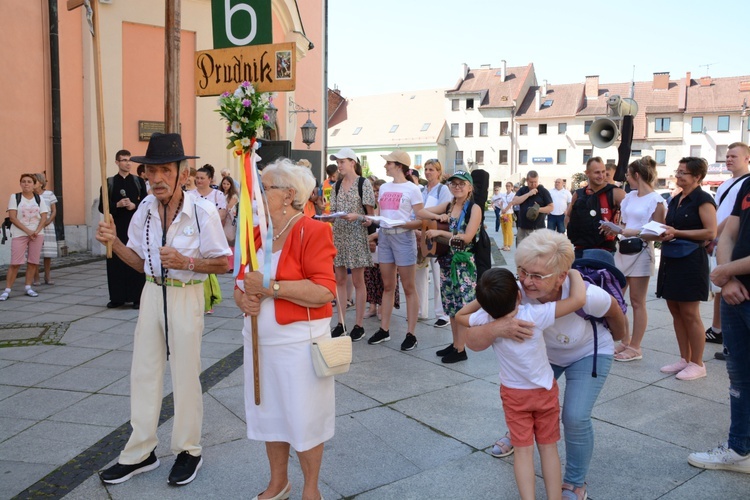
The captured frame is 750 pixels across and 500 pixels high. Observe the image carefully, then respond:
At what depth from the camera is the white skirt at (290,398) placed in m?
2.91

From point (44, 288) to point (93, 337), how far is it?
370 cm

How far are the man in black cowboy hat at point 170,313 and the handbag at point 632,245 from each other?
156 inches

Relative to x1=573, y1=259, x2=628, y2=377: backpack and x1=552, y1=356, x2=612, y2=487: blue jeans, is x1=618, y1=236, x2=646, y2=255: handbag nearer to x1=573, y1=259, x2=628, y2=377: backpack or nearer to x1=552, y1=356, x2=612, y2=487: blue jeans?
x1=573, y1=259, x2=628, y2=377: backpack

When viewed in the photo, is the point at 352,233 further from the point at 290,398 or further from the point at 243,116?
the point at 290,398

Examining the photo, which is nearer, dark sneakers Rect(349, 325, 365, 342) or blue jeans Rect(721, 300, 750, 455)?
blue jeans Rect(721, 300, 750, 455)

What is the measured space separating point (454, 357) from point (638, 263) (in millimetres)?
2037

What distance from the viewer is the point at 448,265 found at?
19.2 ft

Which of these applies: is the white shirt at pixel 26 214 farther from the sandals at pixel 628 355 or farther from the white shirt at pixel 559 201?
the white shirt at pixel 559 201

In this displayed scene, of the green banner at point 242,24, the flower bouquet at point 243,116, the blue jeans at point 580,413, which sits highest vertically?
the green banner at point 242,24

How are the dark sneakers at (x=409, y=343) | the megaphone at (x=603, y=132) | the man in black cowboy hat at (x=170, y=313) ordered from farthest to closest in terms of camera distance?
the megaphone at (x=603, y=132), the dark sneakers at (x=409, y=343), the man in black cowboy hat at (x=170, y=313)

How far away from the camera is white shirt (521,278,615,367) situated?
3037mm

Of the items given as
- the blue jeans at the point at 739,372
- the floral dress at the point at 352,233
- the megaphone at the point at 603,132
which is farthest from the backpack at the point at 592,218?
the megaphone at the point at 603,132

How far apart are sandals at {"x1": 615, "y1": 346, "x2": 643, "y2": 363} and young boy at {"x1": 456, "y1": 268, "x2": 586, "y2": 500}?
3.26 meters

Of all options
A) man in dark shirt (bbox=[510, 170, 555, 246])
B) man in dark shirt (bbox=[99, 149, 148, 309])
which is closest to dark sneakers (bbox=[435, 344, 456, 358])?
man in dark shirt (bbox=[99, 149, 148, 309])
